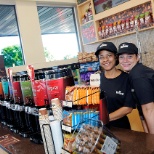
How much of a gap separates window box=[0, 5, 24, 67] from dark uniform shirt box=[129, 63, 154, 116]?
296 centimetres

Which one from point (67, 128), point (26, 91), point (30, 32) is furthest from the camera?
point (30, 32)

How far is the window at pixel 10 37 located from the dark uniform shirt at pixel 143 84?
2963 mm

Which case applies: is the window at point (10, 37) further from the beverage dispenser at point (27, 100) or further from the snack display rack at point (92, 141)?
the snack display rack at point (92, 141)

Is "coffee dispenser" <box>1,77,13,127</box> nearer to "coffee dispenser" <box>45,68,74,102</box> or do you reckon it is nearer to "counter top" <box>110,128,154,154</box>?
"coffee dispenser" <box>45,68,74,102</box>

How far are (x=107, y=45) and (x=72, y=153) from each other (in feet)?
3.37

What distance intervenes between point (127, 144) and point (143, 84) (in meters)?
0.50

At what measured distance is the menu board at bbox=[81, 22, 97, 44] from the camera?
427cm

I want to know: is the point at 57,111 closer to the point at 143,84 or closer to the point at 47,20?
the point at 143,84

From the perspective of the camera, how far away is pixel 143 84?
1359 millimetres

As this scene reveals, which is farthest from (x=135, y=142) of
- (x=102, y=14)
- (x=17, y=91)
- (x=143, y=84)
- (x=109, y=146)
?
(x=102, y=14)

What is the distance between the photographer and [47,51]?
14.6 feet

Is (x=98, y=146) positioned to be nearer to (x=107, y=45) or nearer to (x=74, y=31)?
(x=107, y=45)

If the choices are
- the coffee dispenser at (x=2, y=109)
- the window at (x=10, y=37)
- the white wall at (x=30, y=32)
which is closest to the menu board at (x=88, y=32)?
the white wall at (x=30, y=32)

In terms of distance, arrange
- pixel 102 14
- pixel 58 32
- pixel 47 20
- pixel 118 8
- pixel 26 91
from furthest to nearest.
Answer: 1. pixel 58 32
2. pixel 47 20
3. pixel 102 14
4. pixel 118 8
5. pixel 26 91
